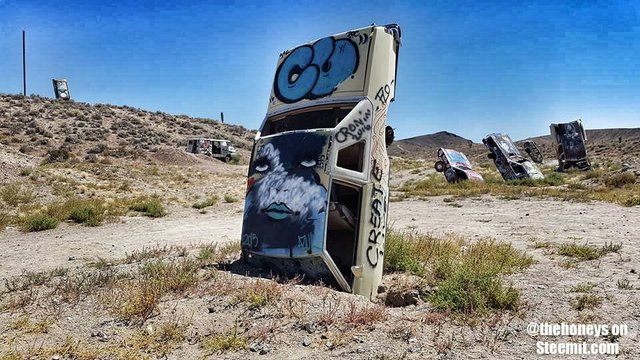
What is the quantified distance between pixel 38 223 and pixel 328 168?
34.4 ft

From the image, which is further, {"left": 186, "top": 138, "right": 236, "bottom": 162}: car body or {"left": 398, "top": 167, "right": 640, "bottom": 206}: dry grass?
{"left": 186, "top": 138, "right": 236, "bottom": 162}: car body

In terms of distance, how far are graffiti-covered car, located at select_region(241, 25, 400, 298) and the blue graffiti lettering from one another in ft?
0.06

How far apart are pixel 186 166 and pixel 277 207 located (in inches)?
1175

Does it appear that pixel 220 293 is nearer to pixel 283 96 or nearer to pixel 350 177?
pixel 350 177

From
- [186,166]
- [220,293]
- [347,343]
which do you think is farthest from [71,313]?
[186,166]

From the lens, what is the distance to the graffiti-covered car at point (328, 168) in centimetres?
546

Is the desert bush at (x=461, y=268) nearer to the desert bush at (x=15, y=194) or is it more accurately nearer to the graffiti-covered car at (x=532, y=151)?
the desert bush at (x=15, y=194)

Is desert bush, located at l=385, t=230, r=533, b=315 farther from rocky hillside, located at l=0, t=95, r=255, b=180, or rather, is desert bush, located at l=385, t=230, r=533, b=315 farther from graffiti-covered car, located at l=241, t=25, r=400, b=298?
rocky hillside, located at l=0, t=95, r=255, b=180

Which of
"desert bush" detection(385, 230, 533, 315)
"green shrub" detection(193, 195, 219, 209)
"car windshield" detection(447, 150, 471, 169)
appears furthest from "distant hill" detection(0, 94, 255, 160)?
"desert bush" detection(385, 230, 533, 315)

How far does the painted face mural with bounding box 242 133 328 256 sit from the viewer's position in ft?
17.7

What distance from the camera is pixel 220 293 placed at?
16.4 feet

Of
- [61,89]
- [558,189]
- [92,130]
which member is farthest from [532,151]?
[61,89]

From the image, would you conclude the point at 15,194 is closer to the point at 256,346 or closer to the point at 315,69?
the point at 315,69

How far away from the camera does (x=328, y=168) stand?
5.52 m
